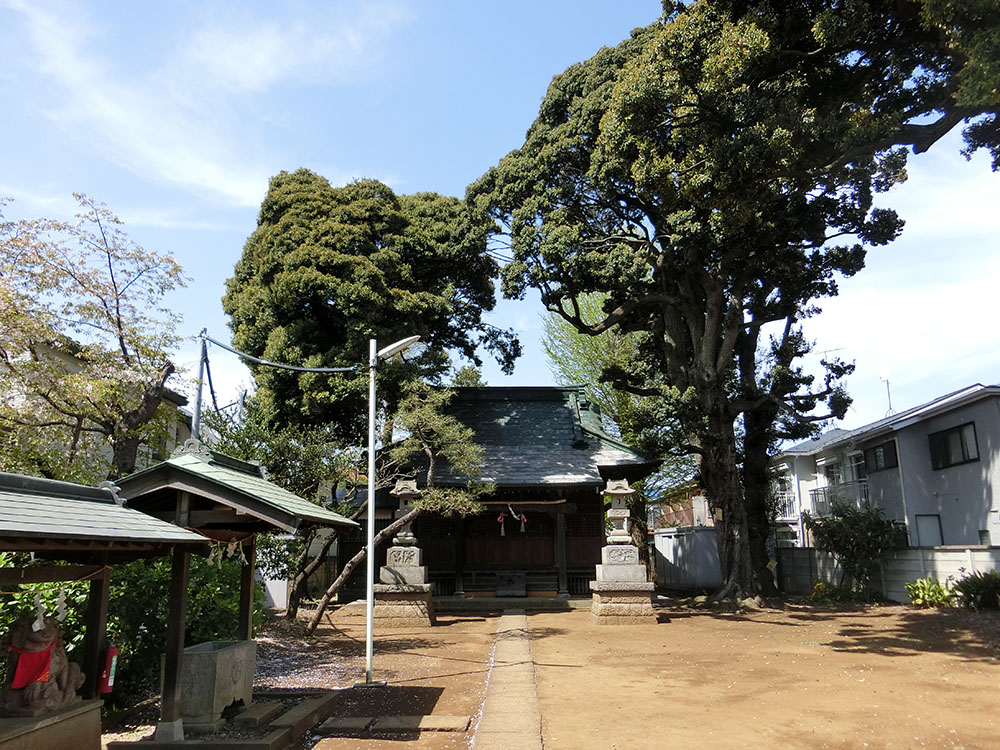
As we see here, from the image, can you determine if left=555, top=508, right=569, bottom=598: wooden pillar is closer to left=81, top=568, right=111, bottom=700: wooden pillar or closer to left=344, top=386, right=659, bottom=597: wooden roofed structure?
left=344, top=386, right=659, bottom=597: wooden roofed structure

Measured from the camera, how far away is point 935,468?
19844 millimetres

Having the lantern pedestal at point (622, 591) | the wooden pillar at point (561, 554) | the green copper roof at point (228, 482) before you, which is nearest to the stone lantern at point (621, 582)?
the lantern pedestal at point (622, 591)

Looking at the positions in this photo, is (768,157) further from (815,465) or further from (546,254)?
(815,465)

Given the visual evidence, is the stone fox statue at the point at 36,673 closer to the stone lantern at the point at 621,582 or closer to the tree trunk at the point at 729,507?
the stone lantern at the point at 621,582

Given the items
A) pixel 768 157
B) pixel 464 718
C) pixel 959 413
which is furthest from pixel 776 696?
pixel 959 413

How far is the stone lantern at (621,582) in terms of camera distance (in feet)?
53.4

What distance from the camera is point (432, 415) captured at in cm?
1622

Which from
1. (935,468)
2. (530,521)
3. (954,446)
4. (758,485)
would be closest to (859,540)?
(758,485)

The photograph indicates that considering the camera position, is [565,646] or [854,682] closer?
[854,682]

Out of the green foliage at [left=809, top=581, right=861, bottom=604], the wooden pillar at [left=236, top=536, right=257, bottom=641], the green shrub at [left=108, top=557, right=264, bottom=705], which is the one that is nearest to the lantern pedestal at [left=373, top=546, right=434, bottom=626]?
the green shrub at [left=108, top=557, right=264, bottom=705]

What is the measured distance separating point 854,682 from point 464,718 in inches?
215

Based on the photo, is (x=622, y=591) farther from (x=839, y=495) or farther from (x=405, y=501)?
(x=839, y=495)

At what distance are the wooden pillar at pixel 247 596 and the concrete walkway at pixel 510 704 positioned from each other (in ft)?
10.0

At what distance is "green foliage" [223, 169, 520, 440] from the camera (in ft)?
61.8
